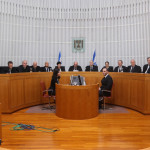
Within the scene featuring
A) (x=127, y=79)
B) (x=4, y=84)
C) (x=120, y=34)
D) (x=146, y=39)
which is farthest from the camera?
(x=120, y=34)

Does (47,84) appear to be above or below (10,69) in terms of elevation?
below

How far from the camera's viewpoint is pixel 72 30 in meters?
11.1

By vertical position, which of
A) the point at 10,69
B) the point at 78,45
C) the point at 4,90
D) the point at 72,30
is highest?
the point at 72,30

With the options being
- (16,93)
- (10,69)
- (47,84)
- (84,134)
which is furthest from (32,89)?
(84,134)

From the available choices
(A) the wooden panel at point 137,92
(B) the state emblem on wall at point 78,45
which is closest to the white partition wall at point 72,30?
(B) the state emblem on wall at point 78,45

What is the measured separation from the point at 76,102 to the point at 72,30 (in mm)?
6215

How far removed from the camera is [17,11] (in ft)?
33.4

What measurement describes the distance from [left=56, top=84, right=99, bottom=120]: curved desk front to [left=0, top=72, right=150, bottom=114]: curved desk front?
5.26 ft

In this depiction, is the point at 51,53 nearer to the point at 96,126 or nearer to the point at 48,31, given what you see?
the point at 48,31

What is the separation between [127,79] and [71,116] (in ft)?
8.34

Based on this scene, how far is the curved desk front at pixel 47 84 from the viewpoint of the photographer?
6.18 metres

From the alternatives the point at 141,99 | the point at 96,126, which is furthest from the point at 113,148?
the point at 141,99

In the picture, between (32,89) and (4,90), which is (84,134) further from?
(32,89)

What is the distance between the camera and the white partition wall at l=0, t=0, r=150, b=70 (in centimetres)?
988
